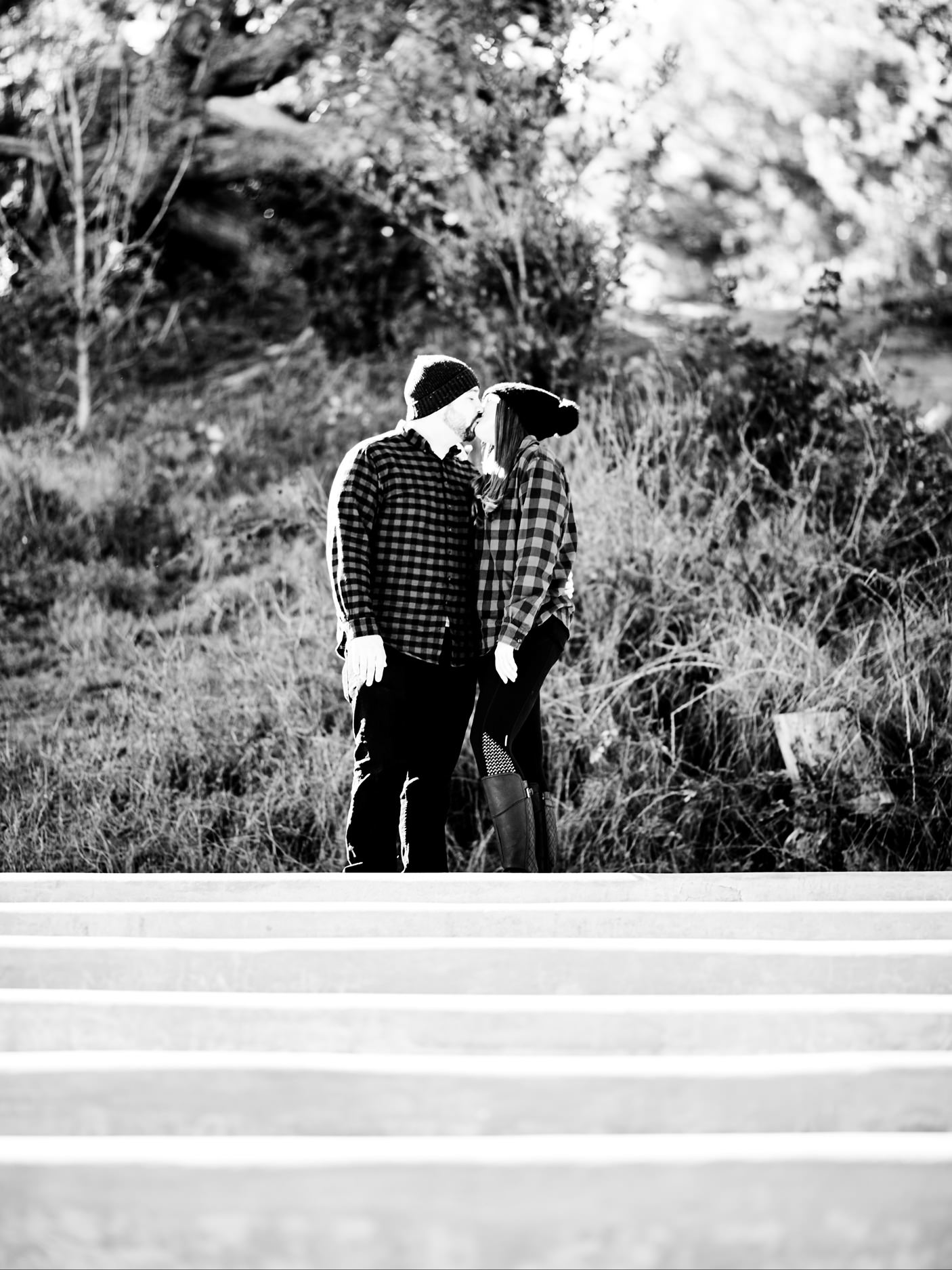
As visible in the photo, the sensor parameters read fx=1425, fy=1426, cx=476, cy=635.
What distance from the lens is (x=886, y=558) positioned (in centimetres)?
527

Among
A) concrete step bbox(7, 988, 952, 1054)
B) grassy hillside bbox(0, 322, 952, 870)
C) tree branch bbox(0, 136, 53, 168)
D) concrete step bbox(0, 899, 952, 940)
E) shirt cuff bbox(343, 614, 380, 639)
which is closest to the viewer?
concrete step bbox(7, 988, 952, 1054)

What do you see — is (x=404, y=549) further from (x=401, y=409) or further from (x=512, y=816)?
(x=401, y=409)

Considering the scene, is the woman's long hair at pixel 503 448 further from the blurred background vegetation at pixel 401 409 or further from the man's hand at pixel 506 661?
the blurred background vegetation at pixel 401 409

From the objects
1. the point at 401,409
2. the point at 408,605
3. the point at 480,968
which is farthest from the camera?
the point at 401,409

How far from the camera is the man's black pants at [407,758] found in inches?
118

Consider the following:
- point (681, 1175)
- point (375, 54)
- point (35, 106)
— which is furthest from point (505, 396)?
point (35, 106)

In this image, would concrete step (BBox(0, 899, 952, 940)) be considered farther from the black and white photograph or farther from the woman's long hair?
the woman's long hair

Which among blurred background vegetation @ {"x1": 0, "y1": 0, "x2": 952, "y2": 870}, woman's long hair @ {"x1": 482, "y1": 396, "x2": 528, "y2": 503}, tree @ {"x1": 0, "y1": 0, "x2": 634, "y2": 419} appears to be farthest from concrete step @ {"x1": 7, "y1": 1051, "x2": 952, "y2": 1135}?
tree @ {"x1": 0, "y1": 0, "x2": 634, "y2": 419}

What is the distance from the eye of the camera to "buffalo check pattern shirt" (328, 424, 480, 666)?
9.62ft

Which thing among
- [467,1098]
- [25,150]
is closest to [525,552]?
[467,1098]

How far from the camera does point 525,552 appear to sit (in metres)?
2.94

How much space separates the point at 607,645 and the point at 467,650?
1.68m

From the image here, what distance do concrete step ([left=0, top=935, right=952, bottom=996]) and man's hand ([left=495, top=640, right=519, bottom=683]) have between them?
100 centimetres

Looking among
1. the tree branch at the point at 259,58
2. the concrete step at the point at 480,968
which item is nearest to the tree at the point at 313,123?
the tree branch at the point at 259,58
